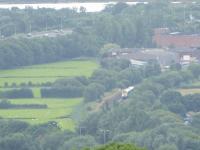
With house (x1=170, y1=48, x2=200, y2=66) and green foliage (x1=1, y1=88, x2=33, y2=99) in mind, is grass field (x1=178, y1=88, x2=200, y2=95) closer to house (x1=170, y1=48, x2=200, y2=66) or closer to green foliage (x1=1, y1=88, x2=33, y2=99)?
green foliage (x1=1, y1=88, x2=33, y2=99)

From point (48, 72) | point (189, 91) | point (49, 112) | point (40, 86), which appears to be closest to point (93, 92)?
point (189, 91)

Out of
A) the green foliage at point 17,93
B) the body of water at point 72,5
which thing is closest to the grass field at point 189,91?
the green foliage at point 17,93

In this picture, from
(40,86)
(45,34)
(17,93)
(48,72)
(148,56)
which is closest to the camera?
(17,93)

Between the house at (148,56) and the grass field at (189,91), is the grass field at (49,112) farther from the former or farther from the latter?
the house at (148,56)

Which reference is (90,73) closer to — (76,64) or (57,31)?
(76,64)

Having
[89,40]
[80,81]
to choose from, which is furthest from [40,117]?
[89,40]

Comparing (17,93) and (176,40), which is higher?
(17,93)

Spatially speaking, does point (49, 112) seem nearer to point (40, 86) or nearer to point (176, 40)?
point (40, 86)
